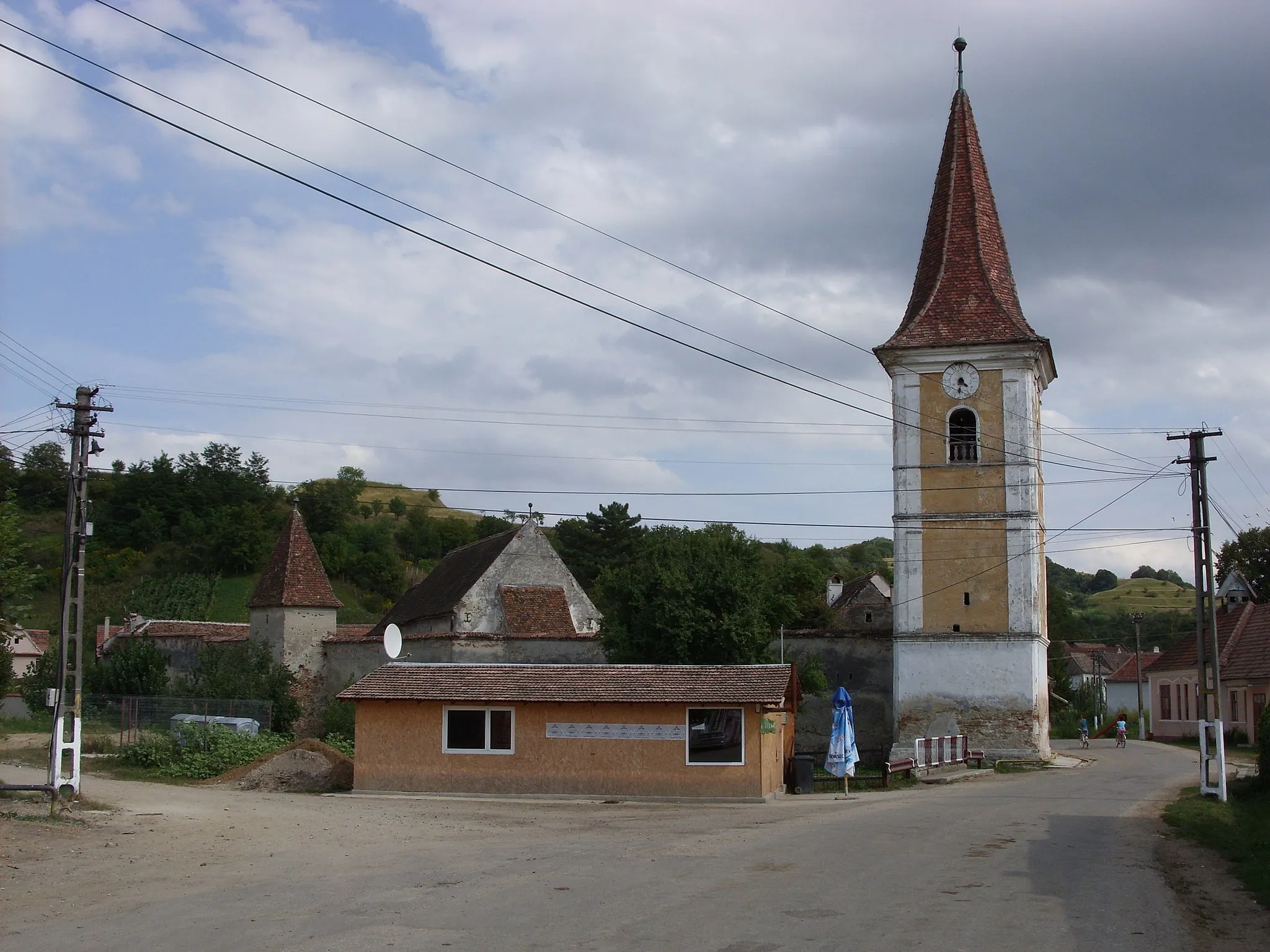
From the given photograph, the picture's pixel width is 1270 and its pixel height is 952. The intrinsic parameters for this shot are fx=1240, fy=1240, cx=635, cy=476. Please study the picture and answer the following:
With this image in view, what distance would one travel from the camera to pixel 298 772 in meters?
29.6

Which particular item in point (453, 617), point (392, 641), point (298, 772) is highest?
point (453, 617)

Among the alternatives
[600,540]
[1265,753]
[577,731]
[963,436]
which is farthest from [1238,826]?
[600,540]

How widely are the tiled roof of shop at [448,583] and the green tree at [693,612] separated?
375 inches

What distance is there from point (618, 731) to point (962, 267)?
64.8ft

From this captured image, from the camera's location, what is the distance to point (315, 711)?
43750mm

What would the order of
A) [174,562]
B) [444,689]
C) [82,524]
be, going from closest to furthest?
[82,524]
[444,689]
[174,562]

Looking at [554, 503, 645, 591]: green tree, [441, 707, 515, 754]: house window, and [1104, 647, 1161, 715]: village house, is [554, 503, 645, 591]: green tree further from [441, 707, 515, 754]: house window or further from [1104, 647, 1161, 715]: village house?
[441, 707, 515, 754]: house window

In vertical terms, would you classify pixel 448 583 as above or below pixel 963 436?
below

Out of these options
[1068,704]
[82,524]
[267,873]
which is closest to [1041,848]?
[267,873]

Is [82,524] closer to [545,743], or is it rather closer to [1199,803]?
[545,743]

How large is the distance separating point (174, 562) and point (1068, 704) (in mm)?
64424

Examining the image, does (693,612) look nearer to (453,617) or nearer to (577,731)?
(577,731)

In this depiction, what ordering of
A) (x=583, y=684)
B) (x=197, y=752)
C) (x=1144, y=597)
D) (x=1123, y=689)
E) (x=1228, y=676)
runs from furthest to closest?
1. (x=1144, y=597)
2. (x=1123, y=689)
3. (x=1228, y=676)
4. (x=197, y=752)
5. (x=583, y=684)

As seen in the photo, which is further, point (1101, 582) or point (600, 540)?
point (1101, 582)
